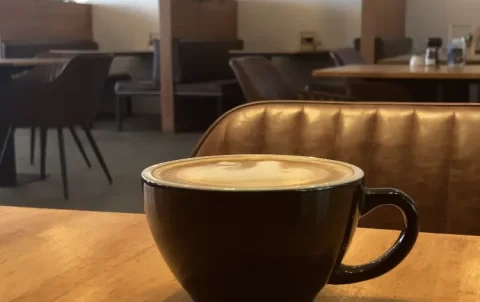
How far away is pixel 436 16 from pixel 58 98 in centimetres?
462

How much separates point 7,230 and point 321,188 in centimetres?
44

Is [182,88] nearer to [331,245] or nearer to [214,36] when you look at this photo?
[214,36]

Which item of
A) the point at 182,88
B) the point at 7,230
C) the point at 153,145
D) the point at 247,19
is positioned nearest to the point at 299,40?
the point at 247,19

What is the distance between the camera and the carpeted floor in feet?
12.6

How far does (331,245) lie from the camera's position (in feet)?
1.58

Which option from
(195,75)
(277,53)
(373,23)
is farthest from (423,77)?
(195,75)

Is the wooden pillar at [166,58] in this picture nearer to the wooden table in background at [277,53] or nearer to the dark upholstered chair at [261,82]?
the wooden table in background at [277,53]

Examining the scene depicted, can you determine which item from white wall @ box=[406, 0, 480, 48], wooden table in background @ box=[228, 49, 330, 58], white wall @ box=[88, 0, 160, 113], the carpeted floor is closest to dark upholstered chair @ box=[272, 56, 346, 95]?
wooden table in background @ box=[228, 49, 330, 58]

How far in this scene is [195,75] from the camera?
22.0 feet

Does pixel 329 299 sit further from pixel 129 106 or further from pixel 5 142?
pixel 129 106

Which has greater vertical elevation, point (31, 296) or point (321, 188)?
point (321, 188)

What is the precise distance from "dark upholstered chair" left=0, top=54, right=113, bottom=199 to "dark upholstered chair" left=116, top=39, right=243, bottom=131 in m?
2.33

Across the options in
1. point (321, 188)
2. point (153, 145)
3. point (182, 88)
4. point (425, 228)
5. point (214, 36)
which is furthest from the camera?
point (214, 36)

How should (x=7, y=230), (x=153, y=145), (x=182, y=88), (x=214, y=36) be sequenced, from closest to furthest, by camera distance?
(x=7, y=230) → (x=153, y=145) → (x=182, y=88) → (x=214, y=36)
